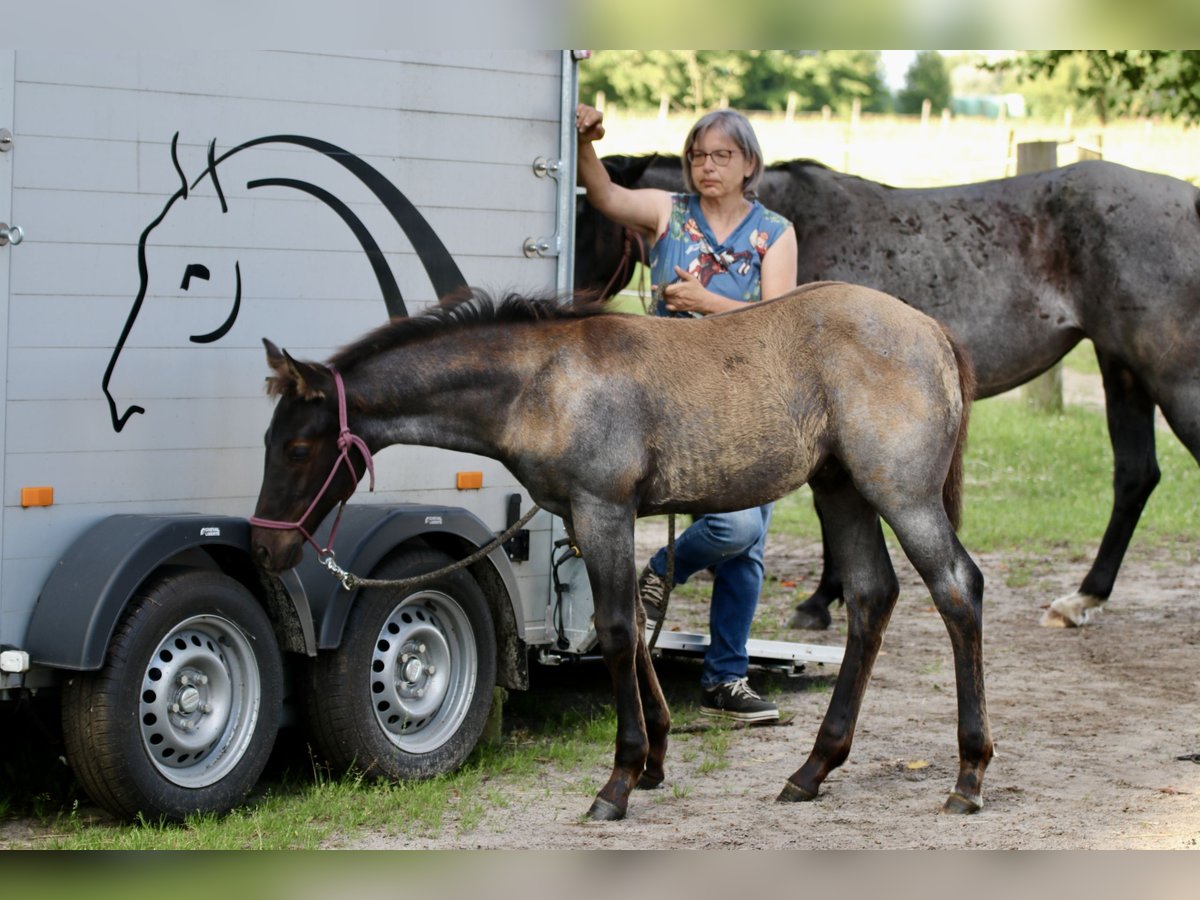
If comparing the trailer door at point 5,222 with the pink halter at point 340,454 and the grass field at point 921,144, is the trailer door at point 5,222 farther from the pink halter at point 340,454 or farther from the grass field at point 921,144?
the grass field at point 921,144

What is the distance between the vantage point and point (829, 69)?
39.2 m

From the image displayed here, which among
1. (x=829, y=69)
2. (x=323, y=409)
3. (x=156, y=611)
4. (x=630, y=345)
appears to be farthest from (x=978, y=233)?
(x=829, y=69)

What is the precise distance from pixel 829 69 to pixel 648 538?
31.1 meters

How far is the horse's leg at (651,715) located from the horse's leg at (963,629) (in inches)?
35.0

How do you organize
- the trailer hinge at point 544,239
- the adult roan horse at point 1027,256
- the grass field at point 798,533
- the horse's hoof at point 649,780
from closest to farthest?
the grass field at point 798,533 → the horse's hoof at point 649,780 → the trailer hinge at point 544,239 → the adult roan horse at point 1027,256

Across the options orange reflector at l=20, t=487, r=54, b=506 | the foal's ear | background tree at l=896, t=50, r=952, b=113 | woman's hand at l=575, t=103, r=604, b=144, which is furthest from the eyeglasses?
background tree at l=896, t=50, r=952, b=113

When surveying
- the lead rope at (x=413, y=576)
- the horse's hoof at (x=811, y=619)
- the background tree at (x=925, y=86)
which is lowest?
the horse's hoof at (x=811, y=619)

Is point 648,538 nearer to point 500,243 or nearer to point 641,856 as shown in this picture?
point 500,243

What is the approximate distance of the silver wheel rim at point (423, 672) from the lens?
16.8ft

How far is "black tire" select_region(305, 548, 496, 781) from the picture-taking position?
4.98m

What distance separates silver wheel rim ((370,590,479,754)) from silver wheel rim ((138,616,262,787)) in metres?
0.48

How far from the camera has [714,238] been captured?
218 inches

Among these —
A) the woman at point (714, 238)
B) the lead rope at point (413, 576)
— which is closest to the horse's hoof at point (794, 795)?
the woman at point (714, 238)

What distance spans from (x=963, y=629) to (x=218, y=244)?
258 cm
